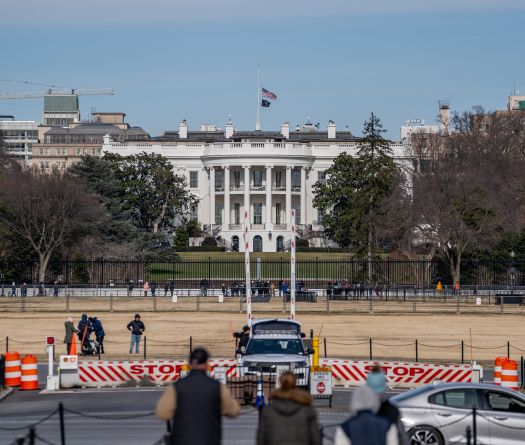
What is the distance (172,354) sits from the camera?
1797 inches

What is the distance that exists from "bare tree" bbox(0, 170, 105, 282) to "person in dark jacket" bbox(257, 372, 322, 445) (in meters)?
79.4

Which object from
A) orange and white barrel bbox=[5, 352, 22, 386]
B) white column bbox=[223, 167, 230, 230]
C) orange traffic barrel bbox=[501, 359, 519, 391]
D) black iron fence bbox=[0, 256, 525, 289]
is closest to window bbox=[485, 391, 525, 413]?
orange traffic barrel bbox=[501, 359, 519, 391]

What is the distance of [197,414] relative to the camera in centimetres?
1441

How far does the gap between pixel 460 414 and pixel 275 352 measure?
1052 cm

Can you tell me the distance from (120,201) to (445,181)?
32221 mm

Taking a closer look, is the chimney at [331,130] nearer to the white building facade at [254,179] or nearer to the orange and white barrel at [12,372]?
the white building facade at [254,179]

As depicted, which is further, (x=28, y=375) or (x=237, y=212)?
(x=237, y=212)

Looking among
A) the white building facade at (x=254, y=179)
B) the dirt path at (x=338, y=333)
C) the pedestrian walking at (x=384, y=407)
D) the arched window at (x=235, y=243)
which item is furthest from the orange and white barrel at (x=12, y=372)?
the white building facade at (x=254, y=179)

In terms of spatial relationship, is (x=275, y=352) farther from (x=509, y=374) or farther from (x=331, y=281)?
(x=331, y=281)

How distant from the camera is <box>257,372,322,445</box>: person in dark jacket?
47.2 ft

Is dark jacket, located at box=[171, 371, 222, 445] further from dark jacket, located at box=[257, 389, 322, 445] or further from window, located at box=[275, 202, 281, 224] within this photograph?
window, located at box=[275, 202, 281, 224]

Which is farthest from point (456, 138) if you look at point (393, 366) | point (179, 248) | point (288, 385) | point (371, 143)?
point (288, 385)

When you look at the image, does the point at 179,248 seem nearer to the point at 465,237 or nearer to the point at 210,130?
the point at 465,237

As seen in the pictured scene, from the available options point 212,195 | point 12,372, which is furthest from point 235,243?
point 12,372
